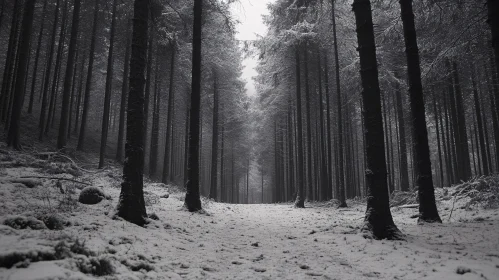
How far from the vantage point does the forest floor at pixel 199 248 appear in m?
3.12

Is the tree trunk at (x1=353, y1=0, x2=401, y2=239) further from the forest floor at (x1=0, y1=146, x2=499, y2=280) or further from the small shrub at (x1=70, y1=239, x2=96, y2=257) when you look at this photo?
the small shrub at (x1=70, y1=239, x2=96, y2=257)

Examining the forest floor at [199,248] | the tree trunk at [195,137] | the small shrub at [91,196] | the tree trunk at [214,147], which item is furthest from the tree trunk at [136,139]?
the tree trunk at [214,147]

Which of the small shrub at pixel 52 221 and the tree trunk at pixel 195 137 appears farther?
the tree trunk at pixel 195 137

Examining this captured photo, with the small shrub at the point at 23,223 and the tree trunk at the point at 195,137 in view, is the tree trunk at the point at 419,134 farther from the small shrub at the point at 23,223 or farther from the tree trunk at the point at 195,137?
the small shrub at the point at 23,223

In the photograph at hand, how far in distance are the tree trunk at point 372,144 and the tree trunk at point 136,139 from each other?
523cm

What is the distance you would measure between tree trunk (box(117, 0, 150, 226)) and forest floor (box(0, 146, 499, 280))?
1.26 feet

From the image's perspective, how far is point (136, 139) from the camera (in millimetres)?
6430

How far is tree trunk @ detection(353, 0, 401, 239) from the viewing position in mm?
5785

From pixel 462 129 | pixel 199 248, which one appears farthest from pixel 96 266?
pixel 462 129

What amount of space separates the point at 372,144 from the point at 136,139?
5615 mm

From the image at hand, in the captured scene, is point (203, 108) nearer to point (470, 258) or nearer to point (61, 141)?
point (61, 141)

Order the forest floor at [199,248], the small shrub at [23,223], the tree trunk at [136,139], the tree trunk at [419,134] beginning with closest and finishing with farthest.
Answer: the forest floor at [199,248]
the small shrub at [23,223]
the tree trunk at [136,139]
the tree trunk at [419,134]

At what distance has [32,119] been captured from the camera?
20469 millimetres

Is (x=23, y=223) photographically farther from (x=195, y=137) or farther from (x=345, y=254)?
(x=195, y=137)
